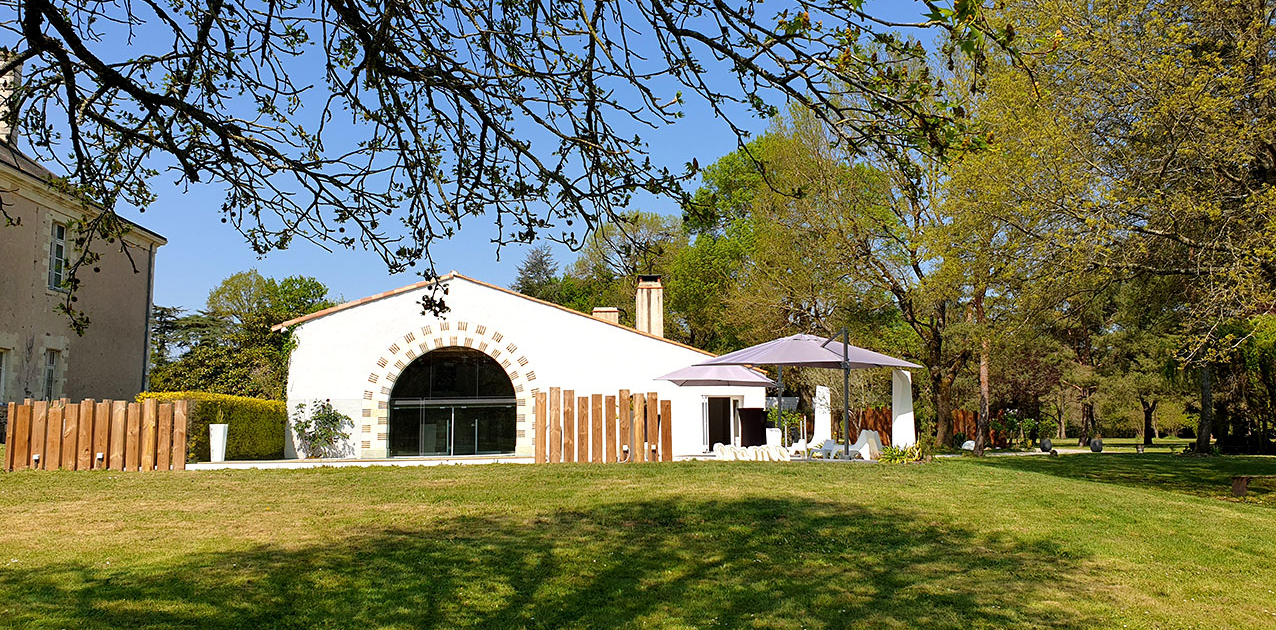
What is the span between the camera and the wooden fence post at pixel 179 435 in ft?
45.5

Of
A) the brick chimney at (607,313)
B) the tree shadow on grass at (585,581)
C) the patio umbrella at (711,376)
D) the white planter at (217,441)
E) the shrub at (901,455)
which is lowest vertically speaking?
the tree shadow on grass at (585,581)

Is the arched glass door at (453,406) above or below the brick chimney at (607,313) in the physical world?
below

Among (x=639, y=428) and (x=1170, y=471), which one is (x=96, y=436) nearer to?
(x=639, y=428)

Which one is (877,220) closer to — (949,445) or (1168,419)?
(949,445)

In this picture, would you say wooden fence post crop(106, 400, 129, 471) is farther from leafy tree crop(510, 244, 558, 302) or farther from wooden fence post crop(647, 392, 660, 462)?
leafy tree crop(510, 244, 558, 302)

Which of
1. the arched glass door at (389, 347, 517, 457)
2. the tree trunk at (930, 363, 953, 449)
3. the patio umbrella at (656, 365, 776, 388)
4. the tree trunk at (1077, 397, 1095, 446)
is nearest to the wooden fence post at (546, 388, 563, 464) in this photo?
the patio umbrella at (656, 365, 776, 388)

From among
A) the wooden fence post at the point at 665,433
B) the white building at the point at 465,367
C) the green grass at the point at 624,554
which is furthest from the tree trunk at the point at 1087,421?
the green grass at the point at 624,554

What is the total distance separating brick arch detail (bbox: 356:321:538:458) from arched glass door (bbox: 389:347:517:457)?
0.38 m

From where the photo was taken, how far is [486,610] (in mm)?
5410

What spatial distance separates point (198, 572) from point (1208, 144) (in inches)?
484

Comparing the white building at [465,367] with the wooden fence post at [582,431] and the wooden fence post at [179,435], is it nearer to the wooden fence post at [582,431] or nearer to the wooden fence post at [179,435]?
the wooden fence post at [582,431]

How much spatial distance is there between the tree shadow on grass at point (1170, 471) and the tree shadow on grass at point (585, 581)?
23.5 feet

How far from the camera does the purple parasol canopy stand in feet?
54.3

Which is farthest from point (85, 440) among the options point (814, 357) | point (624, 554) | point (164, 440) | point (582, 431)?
point (814, 357)
